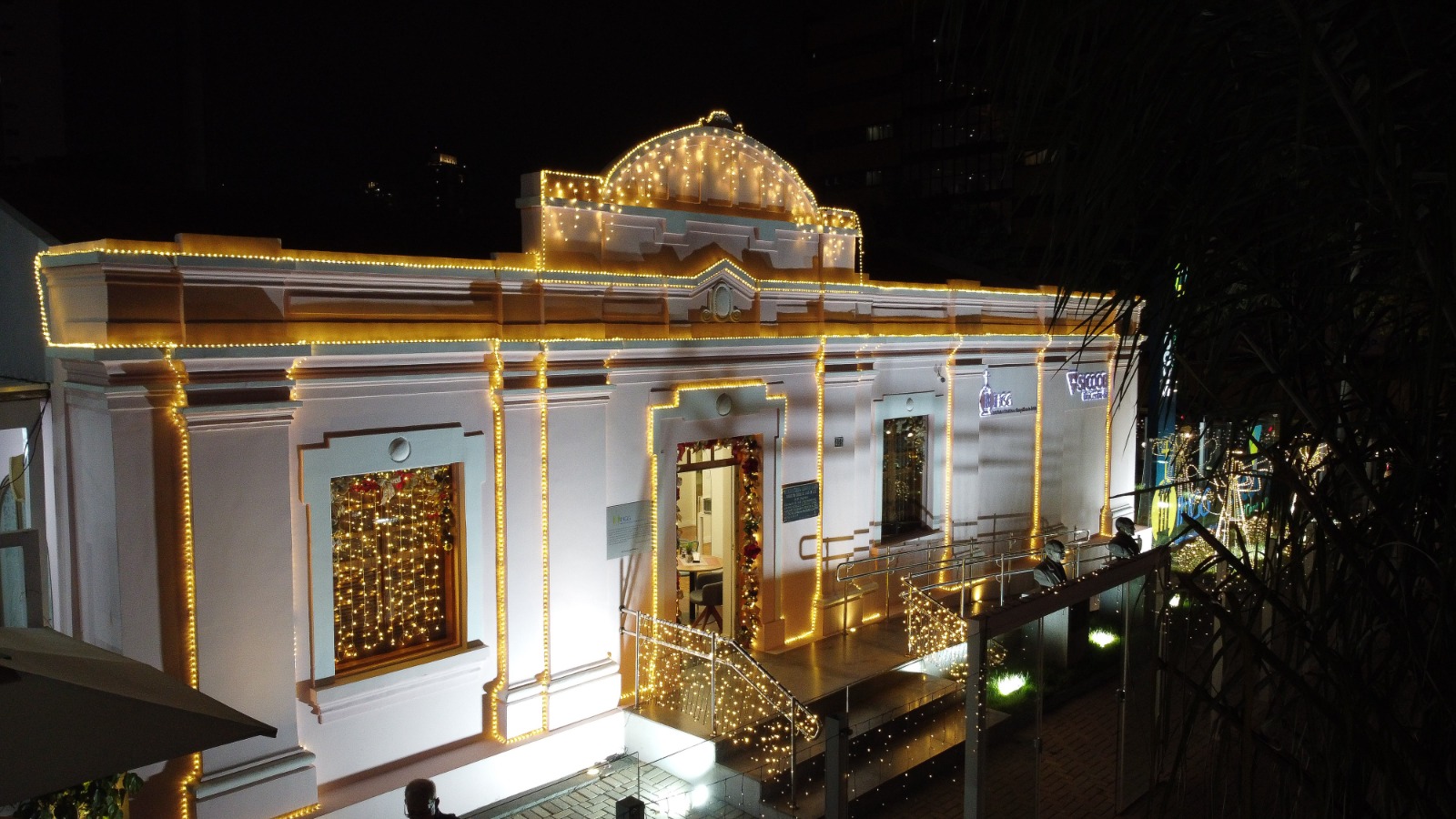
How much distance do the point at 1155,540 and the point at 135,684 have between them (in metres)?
16.9

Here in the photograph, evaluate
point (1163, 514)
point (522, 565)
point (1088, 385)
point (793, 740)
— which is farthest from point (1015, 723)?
point (1163, 514)

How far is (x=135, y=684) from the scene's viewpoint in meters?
5.00

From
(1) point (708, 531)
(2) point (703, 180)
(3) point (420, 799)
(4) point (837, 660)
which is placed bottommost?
(4) point (837, 660)

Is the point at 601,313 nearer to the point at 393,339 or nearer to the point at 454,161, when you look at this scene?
the point at 393,339

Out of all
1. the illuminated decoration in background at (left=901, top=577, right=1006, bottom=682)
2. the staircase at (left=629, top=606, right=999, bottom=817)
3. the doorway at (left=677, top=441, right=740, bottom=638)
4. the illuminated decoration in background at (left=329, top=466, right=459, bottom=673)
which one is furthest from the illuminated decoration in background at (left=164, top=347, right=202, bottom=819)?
the illuminated decoration in background at (left=901, top=577, right=1006, bottom=682)

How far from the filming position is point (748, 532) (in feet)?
39.2

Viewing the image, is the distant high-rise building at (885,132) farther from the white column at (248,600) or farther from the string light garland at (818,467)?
the white column at (248,600)

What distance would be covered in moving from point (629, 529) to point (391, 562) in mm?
2561

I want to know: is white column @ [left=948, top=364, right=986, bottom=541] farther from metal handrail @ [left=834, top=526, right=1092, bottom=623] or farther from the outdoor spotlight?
the outdoor spotlight

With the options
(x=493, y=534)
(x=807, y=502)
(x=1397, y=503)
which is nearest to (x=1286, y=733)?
(x=1397, y=503)

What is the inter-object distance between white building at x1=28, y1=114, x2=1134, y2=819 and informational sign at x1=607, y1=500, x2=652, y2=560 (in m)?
0.03

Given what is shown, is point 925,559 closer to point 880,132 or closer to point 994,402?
point 994,402

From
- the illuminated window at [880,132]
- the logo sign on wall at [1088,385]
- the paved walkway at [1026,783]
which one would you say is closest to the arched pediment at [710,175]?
the logo sign on wall at [1088,385]

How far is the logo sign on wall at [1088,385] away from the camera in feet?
53.9
